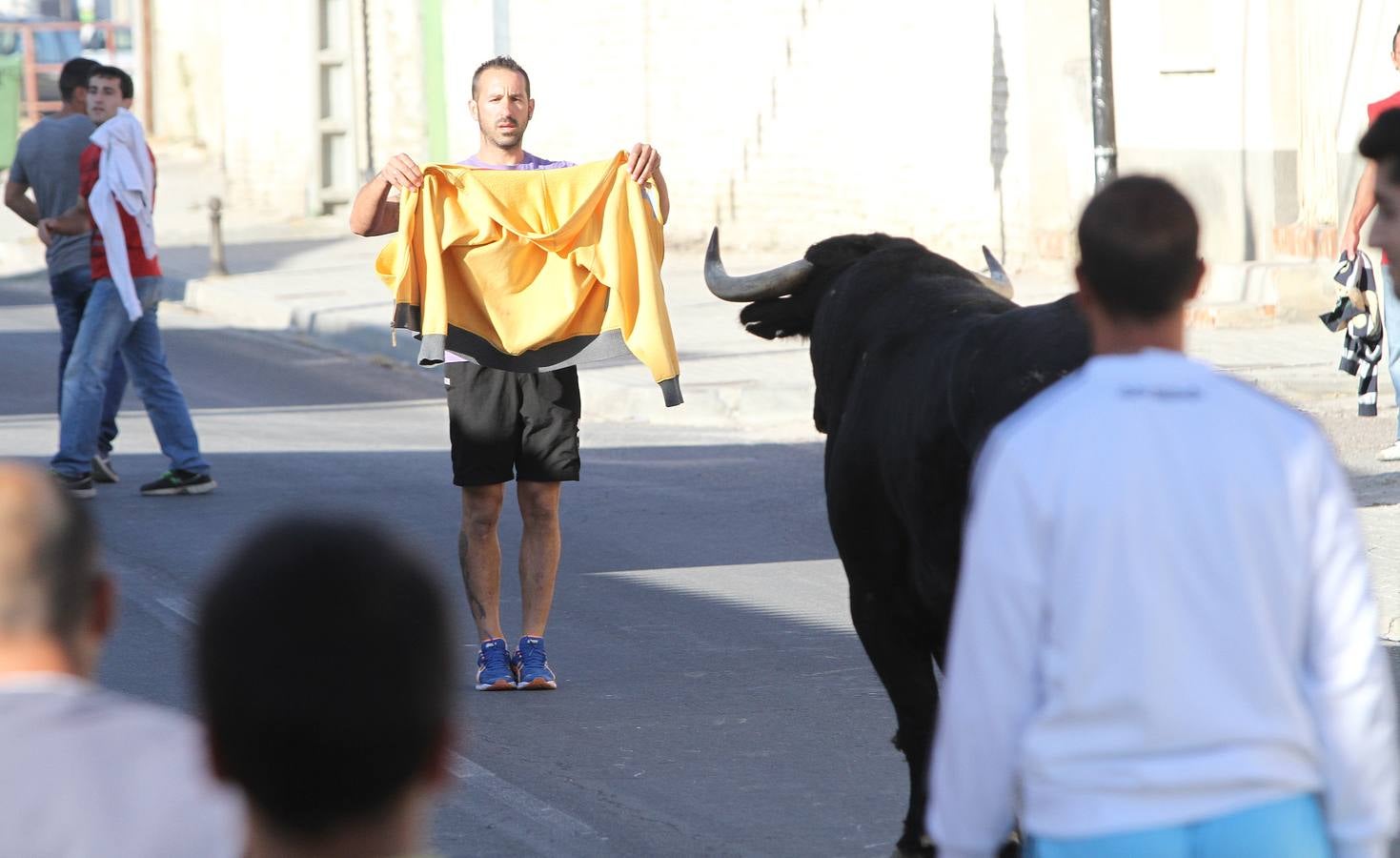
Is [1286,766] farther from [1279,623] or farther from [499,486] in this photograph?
[499,486]

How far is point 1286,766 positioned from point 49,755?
1.52m

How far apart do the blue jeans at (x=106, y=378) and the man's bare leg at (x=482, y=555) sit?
385 cm

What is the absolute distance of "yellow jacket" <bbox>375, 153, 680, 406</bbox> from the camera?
6.85 m

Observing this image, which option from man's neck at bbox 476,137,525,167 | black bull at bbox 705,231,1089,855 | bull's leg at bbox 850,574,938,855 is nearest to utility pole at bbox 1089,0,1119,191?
man's neck at bbox 476,137,525,167

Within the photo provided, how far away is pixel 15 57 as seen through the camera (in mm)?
35781

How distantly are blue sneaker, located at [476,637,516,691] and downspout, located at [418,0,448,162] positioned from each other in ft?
62.4

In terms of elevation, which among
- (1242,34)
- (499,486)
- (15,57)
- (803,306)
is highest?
(15,57)

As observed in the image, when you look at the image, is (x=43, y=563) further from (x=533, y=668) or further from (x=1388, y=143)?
(x=533, y=668)

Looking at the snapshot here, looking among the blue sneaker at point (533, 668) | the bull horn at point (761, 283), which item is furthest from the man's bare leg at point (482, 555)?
the bull horn at point (761, 283)

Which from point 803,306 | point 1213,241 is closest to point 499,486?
point 803,306

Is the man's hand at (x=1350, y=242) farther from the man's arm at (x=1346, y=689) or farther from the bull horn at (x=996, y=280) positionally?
the man's arm at (x=1346, y=689)

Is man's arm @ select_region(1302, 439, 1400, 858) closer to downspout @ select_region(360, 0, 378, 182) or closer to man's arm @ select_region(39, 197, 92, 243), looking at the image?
man's arm @ select_region(39, 197, 92, 243)

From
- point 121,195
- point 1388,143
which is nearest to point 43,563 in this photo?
point 1388,143

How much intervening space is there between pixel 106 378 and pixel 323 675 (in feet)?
28.8
